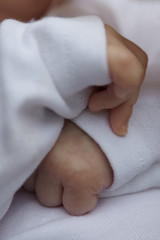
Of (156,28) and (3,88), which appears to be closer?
(3,88)

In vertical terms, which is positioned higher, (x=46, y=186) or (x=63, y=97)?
(x=63, y=97)

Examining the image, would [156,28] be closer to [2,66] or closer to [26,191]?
[2,66]

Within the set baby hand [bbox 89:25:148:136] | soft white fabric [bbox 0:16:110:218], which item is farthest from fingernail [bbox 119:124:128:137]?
soft white fabric [bbox 0:16:110:218]

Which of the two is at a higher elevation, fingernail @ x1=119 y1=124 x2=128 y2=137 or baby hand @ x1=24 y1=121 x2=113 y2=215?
fingernail @ x1=119 y1=124 x2=128 y2=137

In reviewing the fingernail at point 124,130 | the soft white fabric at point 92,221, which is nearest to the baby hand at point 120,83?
the fingernail at point 124,130

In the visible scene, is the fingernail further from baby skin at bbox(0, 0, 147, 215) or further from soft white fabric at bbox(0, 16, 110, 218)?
soft white fabric at bbox(0, 16, 110, 218)

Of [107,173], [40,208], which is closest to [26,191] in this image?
[40,208]
